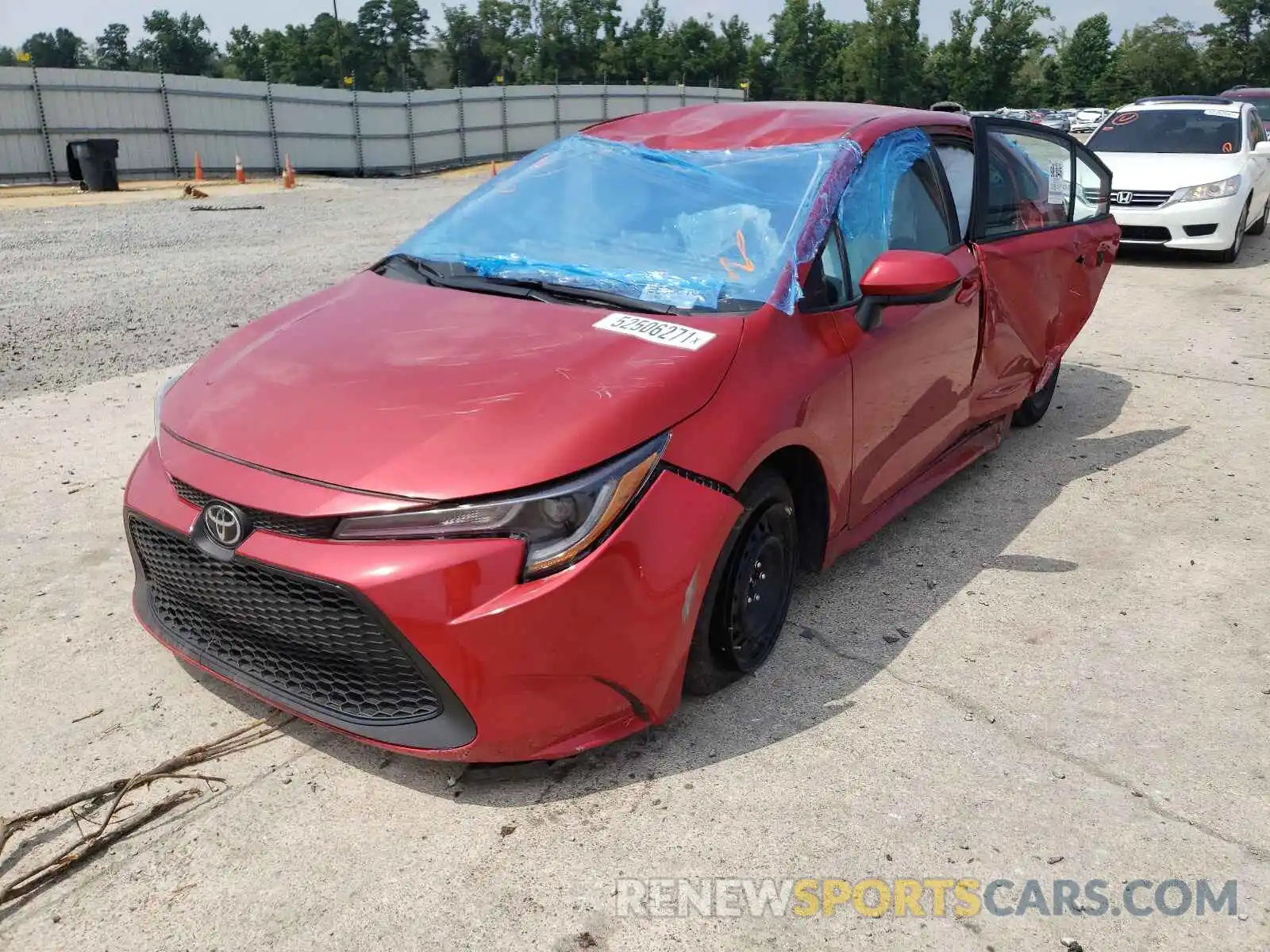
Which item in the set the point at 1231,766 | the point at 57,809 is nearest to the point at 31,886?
the point at 57,809

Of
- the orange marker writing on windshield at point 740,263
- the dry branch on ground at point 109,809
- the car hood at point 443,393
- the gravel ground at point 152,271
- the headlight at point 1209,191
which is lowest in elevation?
the dry branch on ground at point 109,809

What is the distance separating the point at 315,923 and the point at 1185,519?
3.81 meters

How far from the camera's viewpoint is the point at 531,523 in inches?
93.7

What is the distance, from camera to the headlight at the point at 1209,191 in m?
10.2

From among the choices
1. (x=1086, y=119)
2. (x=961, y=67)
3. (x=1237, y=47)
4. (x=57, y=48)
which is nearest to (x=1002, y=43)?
(x=961, y=67)

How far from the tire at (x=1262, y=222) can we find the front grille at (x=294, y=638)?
1311 cm

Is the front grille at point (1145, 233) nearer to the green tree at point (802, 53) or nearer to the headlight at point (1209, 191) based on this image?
the headlight at point (1209, 191)

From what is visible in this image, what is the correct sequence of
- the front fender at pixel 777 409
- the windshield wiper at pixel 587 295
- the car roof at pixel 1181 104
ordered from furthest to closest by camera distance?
1. the car roof at pixel 1181 104
2. the windshield wiper at pixel 587 295
3. the front fender at pixel 777 409

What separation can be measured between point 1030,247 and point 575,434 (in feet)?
9.90

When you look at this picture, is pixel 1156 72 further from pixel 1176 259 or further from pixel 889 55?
pixel 1176 259

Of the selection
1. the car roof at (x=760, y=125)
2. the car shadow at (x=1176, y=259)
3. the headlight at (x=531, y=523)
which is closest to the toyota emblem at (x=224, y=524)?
the headlight at (x=531, y=523)

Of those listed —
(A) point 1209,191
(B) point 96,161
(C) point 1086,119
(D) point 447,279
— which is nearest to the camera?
(D) point 447,279

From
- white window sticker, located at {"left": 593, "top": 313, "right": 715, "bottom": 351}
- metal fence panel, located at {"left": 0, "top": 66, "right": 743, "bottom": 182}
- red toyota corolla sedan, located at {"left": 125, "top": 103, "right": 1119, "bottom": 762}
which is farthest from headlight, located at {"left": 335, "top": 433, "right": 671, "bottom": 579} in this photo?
metal fence panel, located at {"left": 0, "top": 66, "right": 743, "bottom": 182}

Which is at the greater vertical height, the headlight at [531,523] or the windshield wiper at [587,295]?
the windshield wiper at [587,295]
